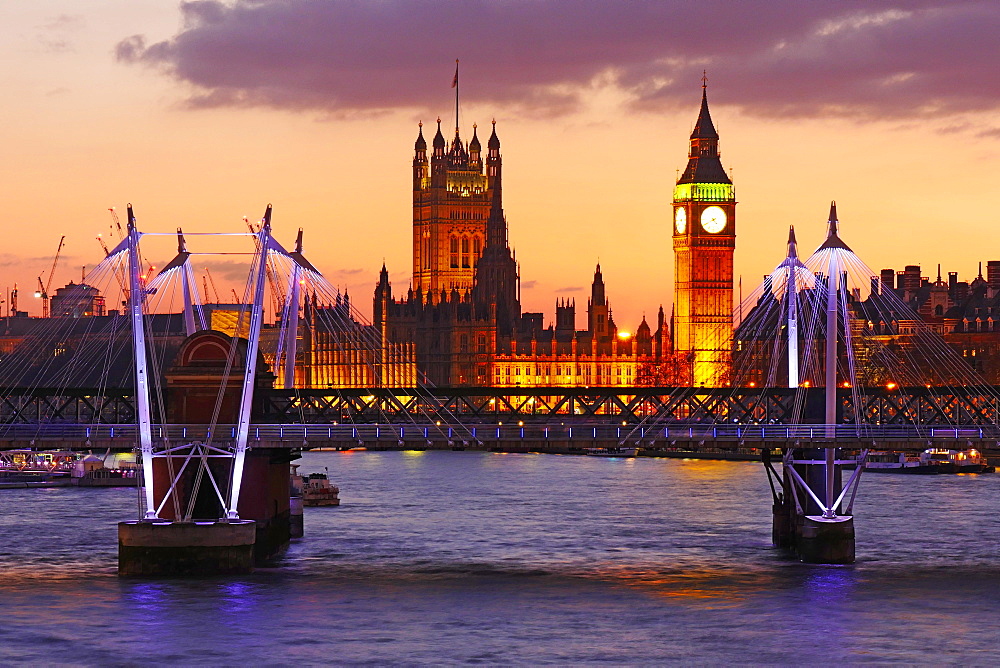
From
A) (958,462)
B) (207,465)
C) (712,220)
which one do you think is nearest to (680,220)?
(712,220)

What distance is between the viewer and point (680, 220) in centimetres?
18650

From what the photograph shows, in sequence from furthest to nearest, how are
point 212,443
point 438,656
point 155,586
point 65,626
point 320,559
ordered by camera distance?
point 320,559
point 212,443
point 155,586
point 65,626
point 438,656

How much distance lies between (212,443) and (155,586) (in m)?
5.91

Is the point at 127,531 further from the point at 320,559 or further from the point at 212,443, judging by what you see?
the point at 320,559

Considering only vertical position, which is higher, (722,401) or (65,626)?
(722,401)

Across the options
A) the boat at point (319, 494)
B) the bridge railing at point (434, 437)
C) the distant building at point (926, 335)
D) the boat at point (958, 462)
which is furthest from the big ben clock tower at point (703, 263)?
the bridge railing at point (434, 437)

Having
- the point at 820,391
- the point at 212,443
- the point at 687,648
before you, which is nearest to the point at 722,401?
the point at 820,391

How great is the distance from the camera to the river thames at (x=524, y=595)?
47.1 metres

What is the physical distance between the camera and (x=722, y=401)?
2758 inches

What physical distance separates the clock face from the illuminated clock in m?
1.76

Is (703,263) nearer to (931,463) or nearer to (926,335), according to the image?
(926,335)

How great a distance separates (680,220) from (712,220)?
307 centimetres

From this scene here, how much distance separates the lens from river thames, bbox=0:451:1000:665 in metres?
47.1

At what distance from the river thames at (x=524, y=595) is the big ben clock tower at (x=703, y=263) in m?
95.4
